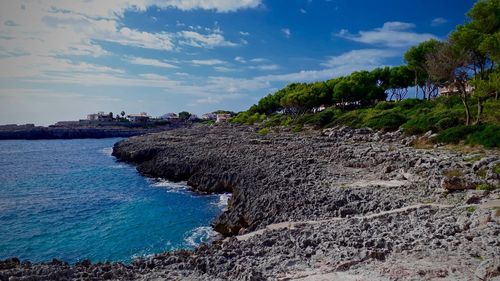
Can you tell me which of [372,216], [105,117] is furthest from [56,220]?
[105,117]

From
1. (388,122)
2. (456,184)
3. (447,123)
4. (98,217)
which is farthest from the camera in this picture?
(388,122)

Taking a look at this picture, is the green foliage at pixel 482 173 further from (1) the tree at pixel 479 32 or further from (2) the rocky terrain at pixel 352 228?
(1) the tree at pixel 479 32

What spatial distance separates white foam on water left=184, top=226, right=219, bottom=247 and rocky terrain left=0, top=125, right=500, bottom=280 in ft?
2.41

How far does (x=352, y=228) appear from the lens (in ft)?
43.7

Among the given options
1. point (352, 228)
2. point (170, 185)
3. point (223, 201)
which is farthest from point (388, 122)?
point (352, 228)

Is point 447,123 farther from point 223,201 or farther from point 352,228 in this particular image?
point 352,228

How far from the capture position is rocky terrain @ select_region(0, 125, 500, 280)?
998 centimetres

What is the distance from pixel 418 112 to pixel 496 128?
22271mm

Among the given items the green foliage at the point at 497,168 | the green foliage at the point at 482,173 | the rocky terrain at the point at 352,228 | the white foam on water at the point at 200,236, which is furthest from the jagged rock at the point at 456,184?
the white foam on water at the point at 200,236

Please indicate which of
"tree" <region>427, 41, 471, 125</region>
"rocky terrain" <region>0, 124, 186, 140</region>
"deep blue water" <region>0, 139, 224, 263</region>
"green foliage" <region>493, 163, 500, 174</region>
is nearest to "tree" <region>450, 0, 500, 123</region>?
"tree" <region>427, 41, 471, 125</region>

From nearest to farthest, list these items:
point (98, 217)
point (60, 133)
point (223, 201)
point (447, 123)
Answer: point (98, 217) → point (223, 201) → point (447, 123) → point (60, 133)

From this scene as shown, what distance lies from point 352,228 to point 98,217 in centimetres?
2059

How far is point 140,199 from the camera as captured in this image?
32812mm

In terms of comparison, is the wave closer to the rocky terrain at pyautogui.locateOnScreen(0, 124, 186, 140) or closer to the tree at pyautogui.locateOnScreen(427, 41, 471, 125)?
the tree at pyautogui.locateOnScreen(427, 41, 471, 125)
